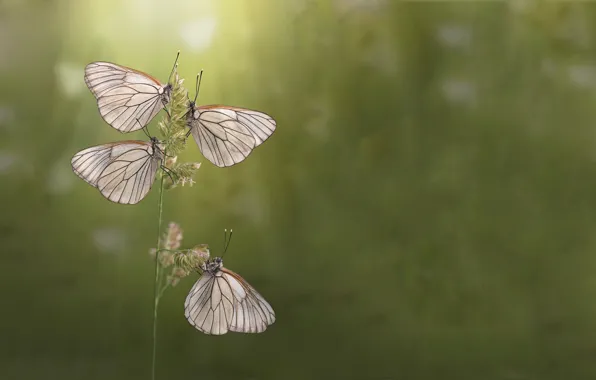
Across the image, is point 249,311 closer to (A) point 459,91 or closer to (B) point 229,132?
(B) point 229,132

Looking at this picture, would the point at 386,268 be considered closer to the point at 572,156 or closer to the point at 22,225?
the point at 572,156

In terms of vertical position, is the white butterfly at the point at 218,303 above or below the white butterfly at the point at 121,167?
below

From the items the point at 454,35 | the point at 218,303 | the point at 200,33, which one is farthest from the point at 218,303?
the point at 454,35

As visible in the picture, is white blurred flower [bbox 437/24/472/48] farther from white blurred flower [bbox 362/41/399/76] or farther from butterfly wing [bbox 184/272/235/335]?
butterfly wing [bbox 184/272/235/335]

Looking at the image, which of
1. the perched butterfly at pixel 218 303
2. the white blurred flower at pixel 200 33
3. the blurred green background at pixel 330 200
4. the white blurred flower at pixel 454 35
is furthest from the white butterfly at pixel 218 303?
the white blurred flower at pixel 454 35

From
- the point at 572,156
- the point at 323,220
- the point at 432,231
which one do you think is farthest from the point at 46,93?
the point at 572,156

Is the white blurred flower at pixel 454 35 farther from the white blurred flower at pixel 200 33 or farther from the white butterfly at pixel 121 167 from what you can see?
the white butterfly at pixel 121 167

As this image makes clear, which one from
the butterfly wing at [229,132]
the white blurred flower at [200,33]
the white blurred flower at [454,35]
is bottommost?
the butterfly wing at [229,132]
